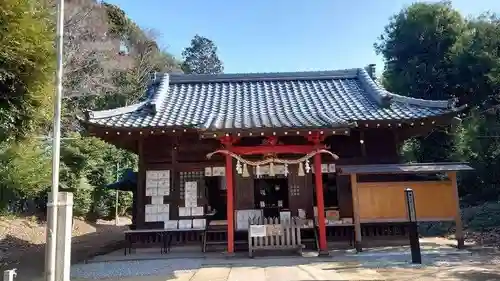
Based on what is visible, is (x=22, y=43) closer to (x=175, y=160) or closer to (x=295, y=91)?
(x=175, y=160)

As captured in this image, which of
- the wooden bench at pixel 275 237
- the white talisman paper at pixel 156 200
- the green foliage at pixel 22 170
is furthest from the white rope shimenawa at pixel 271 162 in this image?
the green foliage at pixel 22 170

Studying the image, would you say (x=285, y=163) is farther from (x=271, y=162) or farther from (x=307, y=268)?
(x=307, y=268)

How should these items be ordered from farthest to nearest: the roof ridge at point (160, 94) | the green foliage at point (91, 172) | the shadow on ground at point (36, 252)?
the green foliage at point (91, 172) → the roof ridge at point (160, 94) → the shadow on ground at point (36, 252)

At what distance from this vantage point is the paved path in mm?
7090

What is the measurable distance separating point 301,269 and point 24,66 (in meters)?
6.20

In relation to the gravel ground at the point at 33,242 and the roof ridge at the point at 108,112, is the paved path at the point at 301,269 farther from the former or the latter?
the roof ridge at the point at 108,112

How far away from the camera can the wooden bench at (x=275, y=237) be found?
9.68 metres

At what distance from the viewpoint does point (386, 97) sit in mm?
11852

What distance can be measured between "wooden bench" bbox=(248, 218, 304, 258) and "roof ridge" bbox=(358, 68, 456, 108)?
199 inches

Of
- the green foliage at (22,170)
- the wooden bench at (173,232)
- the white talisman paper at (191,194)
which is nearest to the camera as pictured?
the green foliage at (22,170)

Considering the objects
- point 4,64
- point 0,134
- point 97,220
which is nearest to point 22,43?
point 4,64

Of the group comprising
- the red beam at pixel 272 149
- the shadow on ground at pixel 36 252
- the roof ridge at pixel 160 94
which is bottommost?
the shadow on ground at pixel 36 252

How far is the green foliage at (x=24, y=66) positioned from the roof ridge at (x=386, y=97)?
9271 millimetres

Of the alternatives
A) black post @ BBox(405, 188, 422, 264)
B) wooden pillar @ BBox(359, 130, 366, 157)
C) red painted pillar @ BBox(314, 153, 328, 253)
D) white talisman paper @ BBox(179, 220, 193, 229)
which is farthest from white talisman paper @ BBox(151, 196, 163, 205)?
black post @ BBox(405, 188, 422, 264)
